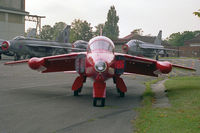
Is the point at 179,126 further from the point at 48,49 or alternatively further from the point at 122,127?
the point at 48,49

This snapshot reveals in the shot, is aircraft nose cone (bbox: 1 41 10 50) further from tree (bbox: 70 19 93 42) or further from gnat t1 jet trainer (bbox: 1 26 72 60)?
tree (bbox: 70 19 93 42)

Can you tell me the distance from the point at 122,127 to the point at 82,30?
10265 centimetres

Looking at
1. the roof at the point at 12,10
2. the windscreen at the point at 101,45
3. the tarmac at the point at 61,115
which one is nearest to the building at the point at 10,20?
the roof at the point at 12,10

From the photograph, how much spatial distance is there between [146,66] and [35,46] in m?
30.3

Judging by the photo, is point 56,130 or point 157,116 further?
point 157,116

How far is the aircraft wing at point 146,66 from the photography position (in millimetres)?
12453

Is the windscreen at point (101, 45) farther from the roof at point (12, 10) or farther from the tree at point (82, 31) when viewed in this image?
the tree at point (82, 31)

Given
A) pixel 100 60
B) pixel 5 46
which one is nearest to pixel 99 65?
pixel 100 60

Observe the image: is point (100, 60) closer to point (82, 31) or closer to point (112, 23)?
point (82, 31)

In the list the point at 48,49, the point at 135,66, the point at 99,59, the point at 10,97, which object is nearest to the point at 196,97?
the point at 135,66

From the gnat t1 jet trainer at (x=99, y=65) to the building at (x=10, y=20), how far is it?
54.5 metres

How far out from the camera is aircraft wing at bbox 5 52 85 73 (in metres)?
12.2

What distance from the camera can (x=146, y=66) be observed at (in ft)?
45.5

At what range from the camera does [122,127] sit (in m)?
6.99
